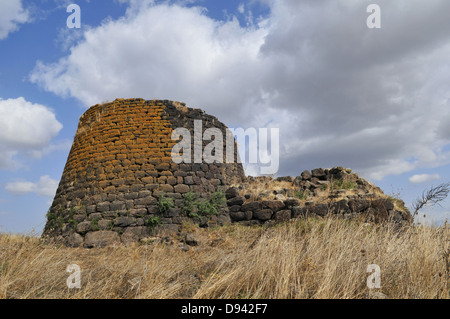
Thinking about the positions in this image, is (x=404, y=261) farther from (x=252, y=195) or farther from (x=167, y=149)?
(x=167, y=149)

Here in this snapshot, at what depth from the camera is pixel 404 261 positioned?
13.3 ft

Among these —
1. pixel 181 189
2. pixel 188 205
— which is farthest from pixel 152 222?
pixel 181 189

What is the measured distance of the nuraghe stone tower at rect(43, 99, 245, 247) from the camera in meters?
8.38

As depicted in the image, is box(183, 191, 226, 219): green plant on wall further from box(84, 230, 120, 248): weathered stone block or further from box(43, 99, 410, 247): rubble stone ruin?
box(84, 230, 120, 248): weathered stone block

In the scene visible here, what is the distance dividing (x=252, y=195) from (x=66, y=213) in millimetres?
5587

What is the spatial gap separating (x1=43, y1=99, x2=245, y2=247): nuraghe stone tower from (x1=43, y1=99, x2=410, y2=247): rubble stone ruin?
1.1 inches

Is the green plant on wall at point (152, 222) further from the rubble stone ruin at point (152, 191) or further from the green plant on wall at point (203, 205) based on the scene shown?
the green plant on wall at point (203, 205)

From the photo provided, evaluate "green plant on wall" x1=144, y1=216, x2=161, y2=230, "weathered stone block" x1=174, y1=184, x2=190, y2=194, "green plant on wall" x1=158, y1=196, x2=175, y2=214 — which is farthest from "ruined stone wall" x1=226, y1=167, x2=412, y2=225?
"green plant on wall" x1=144, y1=216, x2=161, y2=230

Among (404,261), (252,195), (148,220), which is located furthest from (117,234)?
(404,261)

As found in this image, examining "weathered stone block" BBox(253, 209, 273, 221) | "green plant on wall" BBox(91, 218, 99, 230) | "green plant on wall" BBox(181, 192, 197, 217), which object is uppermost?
"green plant on wall" BBox(181, 192, 197, 217)

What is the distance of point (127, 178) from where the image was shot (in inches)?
346

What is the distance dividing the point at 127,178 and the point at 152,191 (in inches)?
32.2

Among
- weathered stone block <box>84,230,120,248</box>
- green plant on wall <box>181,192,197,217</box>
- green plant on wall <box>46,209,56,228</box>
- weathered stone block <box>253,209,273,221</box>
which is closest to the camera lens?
weathered stone block <box>84,230,120,248</box>

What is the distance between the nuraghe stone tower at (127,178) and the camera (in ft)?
27.5
